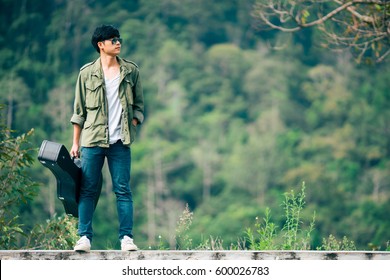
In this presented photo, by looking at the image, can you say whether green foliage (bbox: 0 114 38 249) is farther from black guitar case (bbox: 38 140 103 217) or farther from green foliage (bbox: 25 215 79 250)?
black guitar case (bbox: 38 140 103 217)

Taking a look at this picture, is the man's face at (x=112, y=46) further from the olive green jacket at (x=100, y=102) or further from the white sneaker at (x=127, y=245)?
the white sneaker at (x=127, y=245)

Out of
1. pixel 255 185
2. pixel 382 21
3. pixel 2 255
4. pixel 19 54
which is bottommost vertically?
pixel 255 185

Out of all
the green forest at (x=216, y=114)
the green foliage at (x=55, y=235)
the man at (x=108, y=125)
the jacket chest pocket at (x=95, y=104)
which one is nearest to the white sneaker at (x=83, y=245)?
the man at (x=108, y=125)

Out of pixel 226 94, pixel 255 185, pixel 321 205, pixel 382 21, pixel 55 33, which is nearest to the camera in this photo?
pixel 382 21

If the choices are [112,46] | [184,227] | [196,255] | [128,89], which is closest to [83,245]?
[196,255]

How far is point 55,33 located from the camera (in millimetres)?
79062

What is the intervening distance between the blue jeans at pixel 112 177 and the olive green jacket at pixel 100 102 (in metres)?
0.08

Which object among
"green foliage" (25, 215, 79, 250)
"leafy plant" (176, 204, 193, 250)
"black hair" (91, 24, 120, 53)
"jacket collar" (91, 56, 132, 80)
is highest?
"black hair" (91, 24, 120, 53)

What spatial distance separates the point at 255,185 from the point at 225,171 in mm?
3109

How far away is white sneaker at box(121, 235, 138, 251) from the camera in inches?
251

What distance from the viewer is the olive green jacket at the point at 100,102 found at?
6625 millimetres

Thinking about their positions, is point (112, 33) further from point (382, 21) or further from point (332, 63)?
point (332, 63)

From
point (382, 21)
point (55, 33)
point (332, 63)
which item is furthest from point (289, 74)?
point (382, 21)

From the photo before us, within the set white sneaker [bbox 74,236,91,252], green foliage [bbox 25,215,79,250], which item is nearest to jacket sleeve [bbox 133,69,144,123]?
white sneaker [bbox 74,236,91,252]
